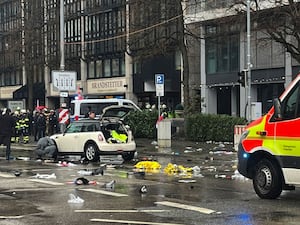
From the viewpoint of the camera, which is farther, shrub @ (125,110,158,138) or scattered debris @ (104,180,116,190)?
shrub @ (125,110,158,138)

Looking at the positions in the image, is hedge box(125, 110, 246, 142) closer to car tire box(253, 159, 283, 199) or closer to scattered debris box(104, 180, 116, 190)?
scattered debris box(104, 180, 116, 190)

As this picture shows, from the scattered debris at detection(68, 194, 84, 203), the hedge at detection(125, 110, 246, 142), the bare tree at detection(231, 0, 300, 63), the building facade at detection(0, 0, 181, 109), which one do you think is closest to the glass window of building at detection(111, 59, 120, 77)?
the building facade at detection(0, 0, 181, 109)

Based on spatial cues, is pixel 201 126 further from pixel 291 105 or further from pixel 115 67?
pixel 115 67

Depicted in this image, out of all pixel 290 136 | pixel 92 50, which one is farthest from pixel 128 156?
pixel 92 50

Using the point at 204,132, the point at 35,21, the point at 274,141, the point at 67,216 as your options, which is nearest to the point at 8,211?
the point at 67,216

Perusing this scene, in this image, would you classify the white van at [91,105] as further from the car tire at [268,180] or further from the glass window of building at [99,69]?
the car tire at [268,180]

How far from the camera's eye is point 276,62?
37219 millimetres

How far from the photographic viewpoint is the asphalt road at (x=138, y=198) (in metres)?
9.09

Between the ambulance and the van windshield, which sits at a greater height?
the van windshield

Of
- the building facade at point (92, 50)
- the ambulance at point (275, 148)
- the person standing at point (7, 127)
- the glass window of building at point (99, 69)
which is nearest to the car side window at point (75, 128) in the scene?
the person standing at point (7, 127)

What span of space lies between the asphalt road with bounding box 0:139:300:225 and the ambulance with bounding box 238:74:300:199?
0.37 meters

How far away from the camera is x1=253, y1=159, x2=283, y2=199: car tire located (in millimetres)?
10898

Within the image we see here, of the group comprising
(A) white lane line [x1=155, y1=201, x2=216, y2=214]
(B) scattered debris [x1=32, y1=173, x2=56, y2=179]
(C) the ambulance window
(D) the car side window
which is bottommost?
(B) scattered debris [x1=32, y1=173, x2=56, y2=179]

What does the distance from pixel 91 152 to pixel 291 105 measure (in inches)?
409
